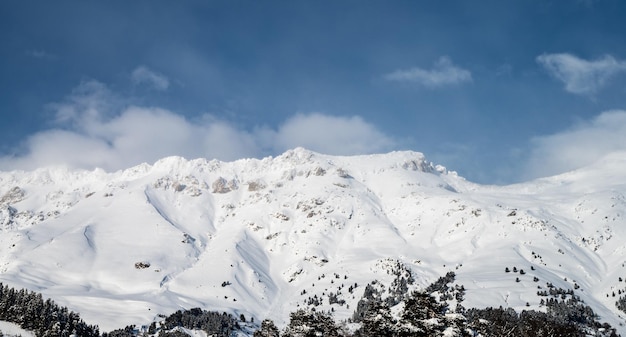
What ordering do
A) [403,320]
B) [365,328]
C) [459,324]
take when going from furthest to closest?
1. [365,328]
2. [403,320]
3. [459,324]

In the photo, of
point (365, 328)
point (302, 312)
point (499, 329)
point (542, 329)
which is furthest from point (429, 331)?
point (542, 329)

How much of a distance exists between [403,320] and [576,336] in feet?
448

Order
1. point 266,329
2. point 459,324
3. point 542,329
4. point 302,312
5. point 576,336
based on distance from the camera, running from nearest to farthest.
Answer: point 459,324 < point 302,312 < point 266,329 < point 542,329 < point 576,336

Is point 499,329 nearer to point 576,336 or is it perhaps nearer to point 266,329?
point 576,336

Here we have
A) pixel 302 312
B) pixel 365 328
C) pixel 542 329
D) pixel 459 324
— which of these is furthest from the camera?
pixel 542 329

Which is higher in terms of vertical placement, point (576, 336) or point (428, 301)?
point (576, 336)

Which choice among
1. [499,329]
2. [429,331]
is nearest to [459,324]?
[429,331]

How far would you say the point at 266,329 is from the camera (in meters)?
→ 131

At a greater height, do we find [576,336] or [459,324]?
[576,336]

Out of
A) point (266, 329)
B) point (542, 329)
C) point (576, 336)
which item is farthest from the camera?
point (576, 336)

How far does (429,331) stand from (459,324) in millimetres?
4562

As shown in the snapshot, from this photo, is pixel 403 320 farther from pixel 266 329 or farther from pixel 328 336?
pixel 266 329

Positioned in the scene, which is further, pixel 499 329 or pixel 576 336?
pixel 576 336

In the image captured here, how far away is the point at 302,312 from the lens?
11362 centimetres
